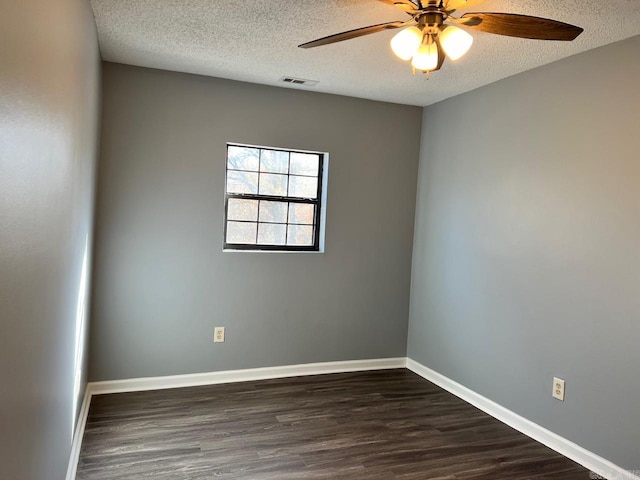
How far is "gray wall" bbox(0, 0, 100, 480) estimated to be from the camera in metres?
1.03

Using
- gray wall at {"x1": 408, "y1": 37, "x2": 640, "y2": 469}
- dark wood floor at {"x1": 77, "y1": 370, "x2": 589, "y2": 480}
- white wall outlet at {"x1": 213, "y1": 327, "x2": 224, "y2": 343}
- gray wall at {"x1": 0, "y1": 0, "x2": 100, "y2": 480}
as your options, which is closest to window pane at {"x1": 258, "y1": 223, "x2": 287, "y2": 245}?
white wall outlet at {"x1": 213, "y1": 327, "x2": 224, "y2": 343}

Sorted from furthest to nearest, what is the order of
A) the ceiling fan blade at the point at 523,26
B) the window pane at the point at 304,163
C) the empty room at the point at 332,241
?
the window pane at the point at 304,163 → the empty room at the point at 332,241 → the ceiling fan blade at the point at 523,26

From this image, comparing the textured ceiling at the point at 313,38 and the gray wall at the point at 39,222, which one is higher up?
the textured ceiling at the point at 313,38

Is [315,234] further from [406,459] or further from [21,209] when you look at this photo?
[21,209]

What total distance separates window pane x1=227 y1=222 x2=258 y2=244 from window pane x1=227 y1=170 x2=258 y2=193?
10.8 inches

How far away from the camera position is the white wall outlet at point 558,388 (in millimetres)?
3054

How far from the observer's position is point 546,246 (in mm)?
3193

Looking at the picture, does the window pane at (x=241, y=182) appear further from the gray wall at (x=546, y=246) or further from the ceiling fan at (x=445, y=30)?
the ceiling fan at (x=445, y=30)

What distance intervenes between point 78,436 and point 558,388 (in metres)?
2.85

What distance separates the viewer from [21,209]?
45.1 inches

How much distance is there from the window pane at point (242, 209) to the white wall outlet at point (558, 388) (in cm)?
248

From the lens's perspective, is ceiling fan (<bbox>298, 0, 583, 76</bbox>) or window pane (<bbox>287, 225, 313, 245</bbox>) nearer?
ceiling fan (<bbox>298, 0, 583, 76</bbox>)

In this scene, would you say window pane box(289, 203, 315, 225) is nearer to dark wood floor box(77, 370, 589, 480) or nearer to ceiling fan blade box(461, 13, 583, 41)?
dark wood floor box(77, 370, 589, 480)

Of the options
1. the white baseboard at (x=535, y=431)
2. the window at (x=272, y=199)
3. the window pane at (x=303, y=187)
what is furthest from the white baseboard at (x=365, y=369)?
the window pane at (x=303, y=187)
